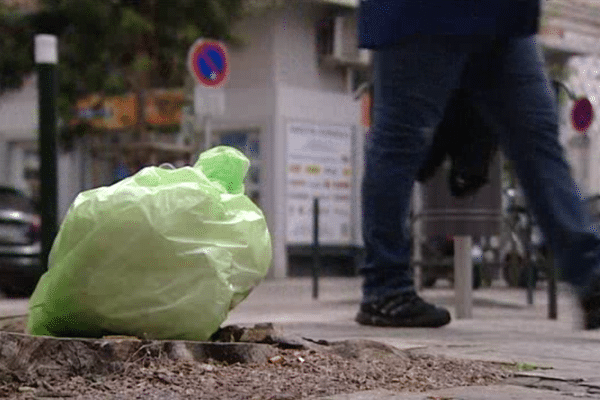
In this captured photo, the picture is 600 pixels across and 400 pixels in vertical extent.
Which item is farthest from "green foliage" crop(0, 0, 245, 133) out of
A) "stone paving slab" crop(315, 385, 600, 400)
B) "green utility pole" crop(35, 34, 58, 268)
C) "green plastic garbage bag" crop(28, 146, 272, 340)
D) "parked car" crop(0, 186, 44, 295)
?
"stone paving slab" crop(315, 385, 600, 400)

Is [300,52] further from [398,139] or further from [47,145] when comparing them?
[398,139]

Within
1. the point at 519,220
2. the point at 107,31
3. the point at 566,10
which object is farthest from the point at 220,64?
the point at 566,10

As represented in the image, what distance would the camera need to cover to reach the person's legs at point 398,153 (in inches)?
190

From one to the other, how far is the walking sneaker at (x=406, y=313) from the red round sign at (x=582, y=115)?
576 cm

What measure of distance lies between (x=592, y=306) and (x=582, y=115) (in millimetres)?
6591

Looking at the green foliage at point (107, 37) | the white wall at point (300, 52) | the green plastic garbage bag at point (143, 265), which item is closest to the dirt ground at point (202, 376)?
the green plastic garbage bag at point (143, 265)


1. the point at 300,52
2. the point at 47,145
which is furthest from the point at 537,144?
the point at 300,52

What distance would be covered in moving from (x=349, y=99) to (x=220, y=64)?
875cm

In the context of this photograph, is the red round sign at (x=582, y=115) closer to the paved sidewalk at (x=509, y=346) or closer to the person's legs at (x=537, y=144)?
the paved sidewalk at (x=509, y=346)

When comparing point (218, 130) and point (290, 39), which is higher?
point (290, 39)

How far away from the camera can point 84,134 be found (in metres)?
17.5

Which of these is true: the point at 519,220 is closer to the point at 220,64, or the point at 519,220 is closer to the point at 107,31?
the point at 220,64

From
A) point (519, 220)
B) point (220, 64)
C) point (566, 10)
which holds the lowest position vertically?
point (519, 220)

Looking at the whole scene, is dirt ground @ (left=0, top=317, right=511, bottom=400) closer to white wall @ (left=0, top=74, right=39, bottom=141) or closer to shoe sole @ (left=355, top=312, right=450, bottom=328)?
shoe sole @ (left=355, top=312, right=450, bottom=328)
